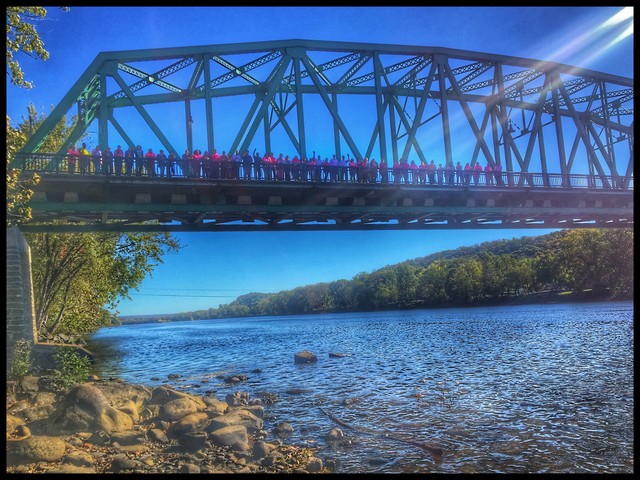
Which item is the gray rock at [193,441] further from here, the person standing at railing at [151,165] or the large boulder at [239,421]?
the person standing at railing at [151,165]

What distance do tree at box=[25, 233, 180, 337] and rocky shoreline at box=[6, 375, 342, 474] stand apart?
17.1 m

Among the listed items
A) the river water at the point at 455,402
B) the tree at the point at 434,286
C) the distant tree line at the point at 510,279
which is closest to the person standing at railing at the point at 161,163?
the river water at the point at 455,402

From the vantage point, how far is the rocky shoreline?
9.81m

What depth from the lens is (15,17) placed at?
40.2 feet

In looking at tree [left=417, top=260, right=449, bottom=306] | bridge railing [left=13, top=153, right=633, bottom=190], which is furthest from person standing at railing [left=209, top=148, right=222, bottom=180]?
tree [left=417, top=260, right=449, bottom=306]

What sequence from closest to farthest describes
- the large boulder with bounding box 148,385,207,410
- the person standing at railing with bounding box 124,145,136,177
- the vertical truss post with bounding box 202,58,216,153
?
the large boulder with bounding box 148,385,207,410 → the person standing at railing with bounding box 124,145,136,177 → the vertical truss post with bounding box 202,58,216,153

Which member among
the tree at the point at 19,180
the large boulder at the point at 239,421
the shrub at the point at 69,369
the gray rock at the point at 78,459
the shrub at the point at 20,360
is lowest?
the large boulder at the point at 239,421

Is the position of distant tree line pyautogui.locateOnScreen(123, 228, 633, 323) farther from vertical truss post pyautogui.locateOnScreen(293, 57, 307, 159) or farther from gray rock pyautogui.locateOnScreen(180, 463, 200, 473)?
gray rock pyautogui.locateOnScreen(180, 463, 200, 473)

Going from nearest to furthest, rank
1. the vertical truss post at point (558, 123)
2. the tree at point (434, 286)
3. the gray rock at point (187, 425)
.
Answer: the gray rock at point (187, 425), the vertical truss post at point (558, 123), the tree at point (434, 286)

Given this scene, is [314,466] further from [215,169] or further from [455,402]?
[215,169]

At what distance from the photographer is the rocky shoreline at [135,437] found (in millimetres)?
9812

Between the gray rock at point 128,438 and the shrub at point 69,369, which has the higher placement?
the shrub at point 69,369

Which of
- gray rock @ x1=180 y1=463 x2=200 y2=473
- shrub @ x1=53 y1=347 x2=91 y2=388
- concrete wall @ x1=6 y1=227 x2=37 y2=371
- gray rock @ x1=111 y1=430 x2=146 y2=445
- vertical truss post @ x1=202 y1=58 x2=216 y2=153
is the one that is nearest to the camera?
gray rock @ x1=180 y1=463 x2=200 y2=473
